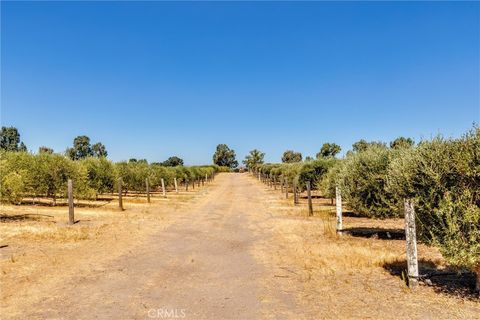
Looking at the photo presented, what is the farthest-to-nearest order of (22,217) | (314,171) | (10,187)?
(314,171) → (22,217) → (10,187)

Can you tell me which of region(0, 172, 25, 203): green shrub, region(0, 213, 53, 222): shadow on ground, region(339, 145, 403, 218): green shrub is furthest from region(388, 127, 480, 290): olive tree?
region(0, 213, 53, 222): shadow on ground

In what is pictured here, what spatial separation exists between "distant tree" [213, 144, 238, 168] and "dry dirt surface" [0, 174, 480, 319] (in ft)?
523

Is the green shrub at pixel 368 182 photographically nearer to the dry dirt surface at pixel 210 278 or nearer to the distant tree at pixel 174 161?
the dry dirt surface at pixel 210 278

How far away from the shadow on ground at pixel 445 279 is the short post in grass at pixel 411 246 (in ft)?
1.54

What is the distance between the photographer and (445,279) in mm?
9969

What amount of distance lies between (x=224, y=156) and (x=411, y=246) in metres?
169

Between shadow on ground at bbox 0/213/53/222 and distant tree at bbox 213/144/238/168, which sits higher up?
distant tree at bbox 213/144/238/168

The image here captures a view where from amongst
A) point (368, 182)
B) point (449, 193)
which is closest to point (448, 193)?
point (449, 193)

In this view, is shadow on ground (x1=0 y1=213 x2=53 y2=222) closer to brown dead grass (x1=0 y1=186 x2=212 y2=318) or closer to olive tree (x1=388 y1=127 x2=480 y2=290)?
brown dead grass (x1=0 y1=186 x2=212 y2=318)

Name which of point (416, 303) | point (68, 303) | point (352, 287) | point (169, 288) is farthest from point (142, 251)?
point (416, 303)

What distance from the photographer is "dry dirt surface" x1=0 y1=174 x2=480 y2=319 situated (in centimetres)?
777

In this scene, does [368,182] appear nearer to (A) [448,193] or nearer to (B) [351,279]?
(B) [351,279]

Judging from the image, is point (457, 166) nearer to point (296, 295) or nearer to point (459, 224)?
point (459, 224)

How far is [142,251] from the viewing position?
542 inches
